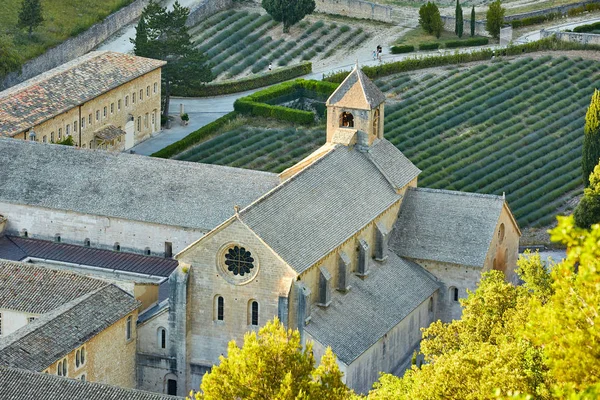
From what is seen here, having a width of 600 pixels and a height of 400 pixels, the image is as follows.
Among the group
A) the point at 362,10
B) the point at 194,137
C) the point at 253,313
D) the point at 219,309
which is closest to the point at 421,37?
the point at 362,10

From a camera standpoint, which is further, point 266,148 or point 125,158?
point 266,148

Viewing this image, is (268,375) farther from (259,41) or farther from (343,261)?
(259,41)

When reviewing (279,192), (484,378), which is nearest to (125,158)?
(279,192)

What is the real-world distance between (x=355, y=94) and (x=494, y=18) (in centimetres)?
4620

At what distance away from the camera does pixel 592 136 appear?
94.3m

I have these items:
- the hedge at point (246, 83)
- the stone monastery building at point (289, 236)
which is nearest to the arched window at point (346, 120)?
the stone monastery building at point (289, 236)

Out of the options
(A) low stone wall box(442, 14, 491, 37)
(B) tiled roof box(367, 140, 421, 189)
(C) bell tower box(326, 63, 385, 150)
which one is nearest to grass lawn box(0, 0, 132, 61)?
(A) low stone wall box(442, 14, 491, 37)

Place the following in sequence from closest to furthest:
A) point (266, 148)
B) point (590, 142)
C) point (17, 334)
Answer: point (17, 334), point (590, 142), point (266, 148)

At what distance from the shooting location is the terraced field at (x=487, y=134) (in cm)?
10419

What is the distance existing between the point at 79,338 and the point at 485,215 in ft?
82.7

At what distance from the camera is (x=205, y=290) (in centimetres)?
7462

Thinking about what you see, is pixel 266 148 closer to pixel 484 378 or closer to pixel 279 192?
pixel 279 192

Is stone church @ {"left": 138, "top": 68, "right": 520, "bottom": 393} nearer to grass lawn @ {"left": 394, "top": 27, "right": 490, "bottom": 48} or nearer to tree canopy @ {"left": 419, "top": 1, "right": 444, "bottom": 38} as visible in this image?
grass lawn @ {"left": 394, "top": 27, "right": 490, "bottom": 48}

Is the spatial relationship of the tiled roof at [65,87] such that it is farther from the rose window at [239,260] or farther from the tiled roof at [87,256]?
the rose window at [239,260]
